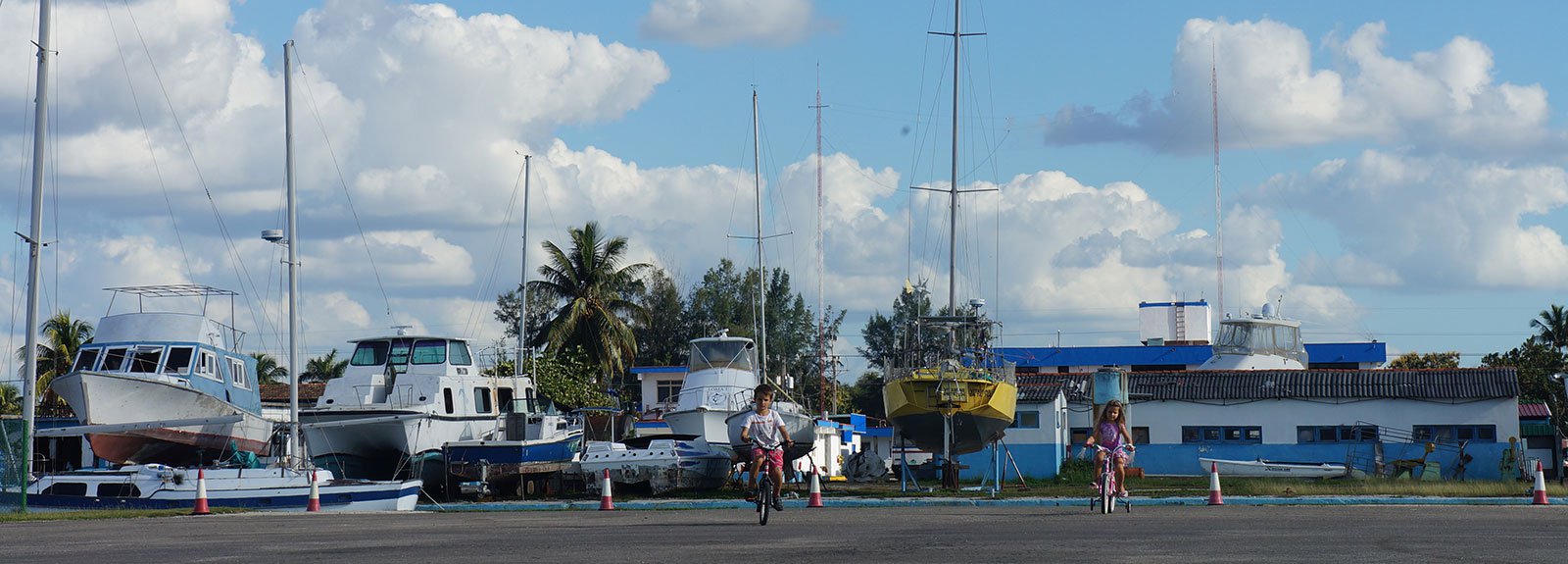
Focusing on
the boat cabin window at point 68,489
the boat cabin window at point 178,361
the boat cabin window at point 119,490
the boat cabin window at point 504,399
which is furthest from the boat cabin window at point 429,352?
the boat cabin window at point 119,490

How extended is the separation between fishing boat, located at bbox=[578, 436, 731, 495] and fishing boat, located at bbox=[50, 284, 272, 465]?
26.3 feet

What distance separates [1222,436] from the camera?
48625 mm

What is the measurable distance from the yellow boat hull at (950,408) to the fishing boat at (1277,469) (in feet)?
40.5

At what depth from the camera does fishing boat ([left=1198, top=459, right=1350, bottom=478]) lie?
43.4m

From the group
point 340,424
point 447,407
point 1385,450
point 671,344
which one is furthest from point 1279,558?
point 671,344

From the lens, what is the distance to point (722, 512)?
2141 centimetres

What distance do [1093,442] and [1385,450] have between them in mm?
28957

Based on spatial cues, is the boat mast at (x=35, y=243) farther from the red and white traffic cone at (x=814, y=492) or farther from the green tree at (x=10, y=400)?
the green tree at (x=10, y=400)

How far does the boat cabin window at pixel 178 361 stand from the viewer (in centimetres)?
3722

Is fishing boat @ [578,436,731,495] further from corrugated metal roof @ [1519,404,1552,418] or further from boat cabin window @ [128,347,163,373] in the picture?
corrugated metal roof @ [1519,404,1552,418]

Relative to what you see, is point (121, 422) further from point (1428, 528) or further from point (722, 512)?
point (1428, 528)

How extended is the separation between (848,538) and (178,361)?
89.6ft

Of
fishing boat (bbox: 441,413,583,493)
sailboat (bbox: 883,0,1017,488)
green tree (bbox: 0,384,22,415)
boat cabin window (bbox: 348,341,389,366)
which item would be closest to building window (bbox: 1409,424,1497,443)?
sailboat (bbox: 883,0,1017,488)

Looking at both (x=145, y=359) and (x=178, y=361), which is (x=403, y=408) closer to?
(x=178, y=361)
